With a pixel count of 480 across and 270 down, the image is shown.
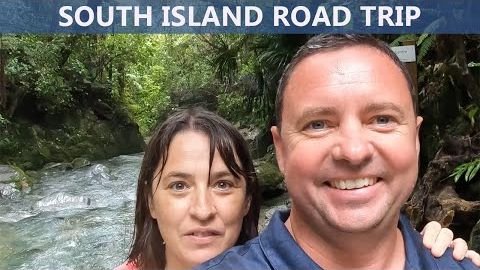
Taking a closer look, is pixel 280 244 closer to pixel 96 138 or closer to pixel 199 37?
pixel 199 37

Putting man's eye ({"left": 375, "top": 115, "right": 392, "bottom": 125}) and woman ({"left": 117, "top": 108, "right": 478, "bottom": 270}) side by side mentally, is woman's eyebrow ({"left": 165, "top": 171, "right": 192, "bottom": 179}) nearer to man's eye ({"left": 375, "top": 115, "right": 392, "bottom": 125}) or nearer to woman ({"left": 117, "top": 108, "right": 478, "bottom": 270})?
woman ({"left": 117, "top": 108, "right": 478, "bottom": 270})

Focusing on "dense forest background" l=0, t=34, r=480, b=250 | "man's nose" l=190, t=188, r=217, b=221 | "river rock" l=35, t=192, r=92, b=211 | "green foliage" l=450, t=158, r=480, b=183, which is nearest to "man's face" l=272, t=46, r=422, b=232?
"man's nose" l=190, t=188, r=217, b=221

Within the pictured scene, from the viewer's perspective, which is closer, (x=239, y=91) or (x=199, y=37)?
(x=199, y=37)

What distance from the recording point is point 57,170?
101 inches

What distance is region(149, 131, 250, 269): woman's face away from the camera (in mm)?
717

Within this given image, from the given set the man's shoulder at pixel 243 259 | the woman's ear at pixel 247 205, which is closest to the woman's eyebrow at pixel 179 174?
the woman's ear at pixel 247 205

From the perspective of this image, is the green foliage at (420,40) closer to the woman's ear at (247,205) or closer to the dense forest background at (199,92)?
the dense forest background at (199,92)

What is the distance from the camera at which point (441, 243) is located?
0.57 meters

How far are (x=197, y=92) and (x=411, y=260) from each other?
100 centimetres

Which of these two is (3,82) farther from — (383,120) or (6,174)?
(383,120)

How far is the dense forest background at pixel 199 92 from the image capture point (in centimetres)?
146

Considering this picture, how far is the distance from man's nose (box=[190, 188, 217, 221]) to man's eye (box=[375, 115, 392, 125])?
0.28 m

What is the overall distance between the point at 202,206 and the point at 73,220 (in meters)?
1.68

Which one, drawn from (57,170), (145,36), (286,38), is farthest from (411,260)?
(57,170)
